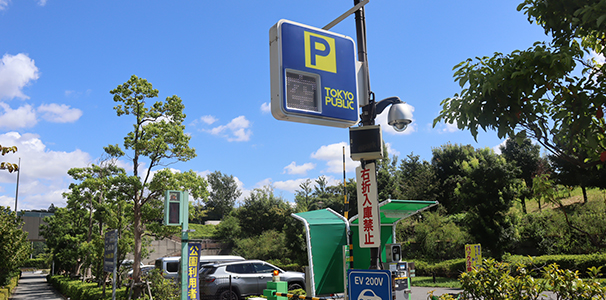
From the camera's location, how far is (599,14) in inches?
138

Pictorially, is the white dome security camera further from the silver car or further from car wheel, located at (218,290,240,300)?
car wheel, located at (218,290,240,300)

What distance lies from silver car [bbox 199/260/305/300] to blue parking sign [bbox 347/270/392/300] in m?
8.96

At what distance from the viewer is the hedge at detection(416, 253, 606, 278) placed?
1659cm

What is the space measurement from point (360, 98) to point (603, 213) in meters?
18.5

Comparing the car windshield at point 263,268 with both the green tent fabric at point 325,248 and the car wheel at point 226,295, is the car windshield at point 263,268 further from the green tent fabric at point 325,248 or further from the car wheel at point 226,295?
the green tent fabric at point 325,248

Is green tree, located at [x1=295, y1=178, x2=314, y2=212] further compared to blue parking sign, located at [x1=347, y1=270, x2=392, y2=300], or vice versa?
green tree, located at [x1=295, y1=178, x2=314, y2=212]

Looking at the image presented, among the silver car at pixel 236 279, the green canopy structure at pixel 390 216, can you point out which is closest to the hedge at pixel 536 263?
the green canopy structure at pixel 390 216

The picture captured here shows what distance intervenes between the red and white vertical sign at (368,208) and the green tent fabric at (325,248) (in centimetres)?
676

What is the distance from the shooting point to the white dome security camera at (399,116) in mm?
6090

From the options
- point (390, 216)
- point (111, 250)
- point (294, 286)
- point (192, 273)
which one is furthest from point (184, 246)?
point (294, 286)

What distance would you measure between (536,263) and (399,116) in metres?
15.6

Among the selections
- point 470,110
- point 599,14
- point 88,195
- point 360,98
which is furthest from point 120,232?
point 599,14

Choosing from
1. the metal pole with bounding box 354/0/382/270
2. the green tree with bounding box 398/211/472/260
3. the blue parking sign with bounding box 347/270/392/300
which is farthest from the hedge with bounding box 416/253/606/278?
the blue parking sign with bounding box 347/270/392/300

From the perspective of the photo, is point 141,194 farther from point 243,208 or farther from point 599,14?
point 243,208
